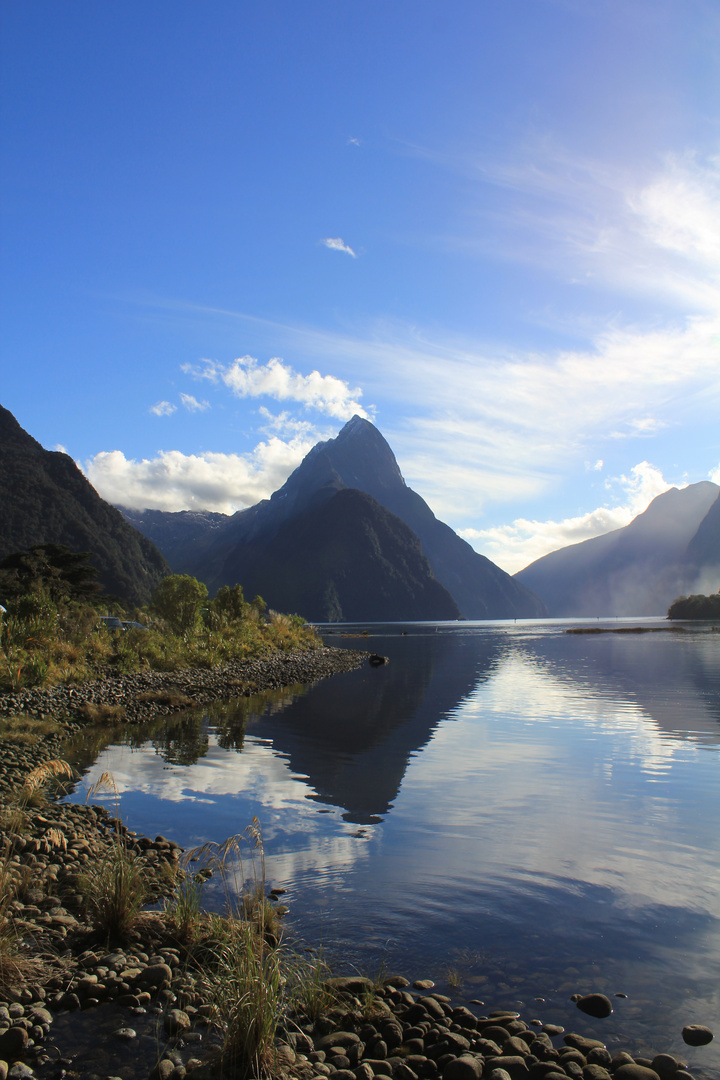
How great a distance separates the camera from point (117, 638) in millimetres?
30703

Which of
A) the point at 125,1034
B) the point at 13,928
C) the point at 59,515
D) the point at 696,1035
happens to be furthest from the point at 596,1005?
the point at 59,515

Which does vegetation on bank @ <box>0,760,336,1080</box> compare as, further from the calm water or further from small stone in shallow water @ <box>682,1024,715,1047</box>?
small stone in shallow water @ <box>682,1024,715,1047</box>

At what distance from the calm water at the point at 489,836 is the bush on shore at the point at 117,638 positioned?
5450mm

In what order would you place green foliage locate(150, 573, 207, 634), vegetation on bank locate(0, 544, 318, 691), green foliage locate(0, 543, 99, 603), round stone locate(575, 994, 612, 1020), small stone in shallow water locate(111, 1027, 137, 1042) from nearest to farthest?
1. small stone in shallow water locate(111, 1027, 137, 1042)
2. round stone locate(575, 994, 612, 1020)
3. vegetation on bank locate(0, 544, 318, 691)
4. green foliage locate(150, 573, 207, 634)
5. green foliage locate(0, 543, 99, 603)

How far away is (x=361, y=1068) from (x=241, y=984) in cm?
99

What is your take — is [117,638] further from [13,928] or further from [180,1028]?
[180,1028]

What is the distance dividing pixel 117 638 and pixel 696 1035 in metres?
29.5

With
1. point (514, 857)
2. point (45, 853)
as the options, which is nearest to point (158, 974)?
point (45, 853)

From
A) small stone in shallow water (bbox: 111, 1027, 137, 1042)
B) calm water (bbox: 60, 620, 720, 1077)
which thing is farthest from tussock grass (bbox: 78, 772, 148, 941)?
calm water (bbox: 60, 620, 720, 1077)

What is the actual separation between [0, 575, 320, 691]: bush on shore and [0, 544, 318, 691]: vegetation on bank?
0.11ft

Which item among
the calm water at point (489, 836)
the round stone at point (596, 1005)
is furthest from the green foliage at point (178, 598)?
the round stone at point (596, 1005)

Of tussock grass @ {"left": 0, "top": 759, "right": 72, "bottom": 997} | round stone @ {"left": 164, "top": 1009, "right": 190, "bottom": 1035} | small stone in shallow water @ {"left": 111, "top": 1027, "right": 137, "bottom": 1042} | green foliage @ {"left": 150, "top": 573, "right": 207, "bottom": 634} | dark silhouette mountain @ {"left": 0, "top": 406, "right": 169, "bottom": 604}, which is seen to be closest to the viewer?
small stone in shallow water @ {"left": 111, "top": 1027, "right": 137, "bottom": 1042}

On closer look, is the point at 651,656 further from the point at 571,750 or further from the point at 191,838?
the point at 191,838

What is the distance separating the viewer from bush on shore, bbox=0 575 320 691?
22.7m
